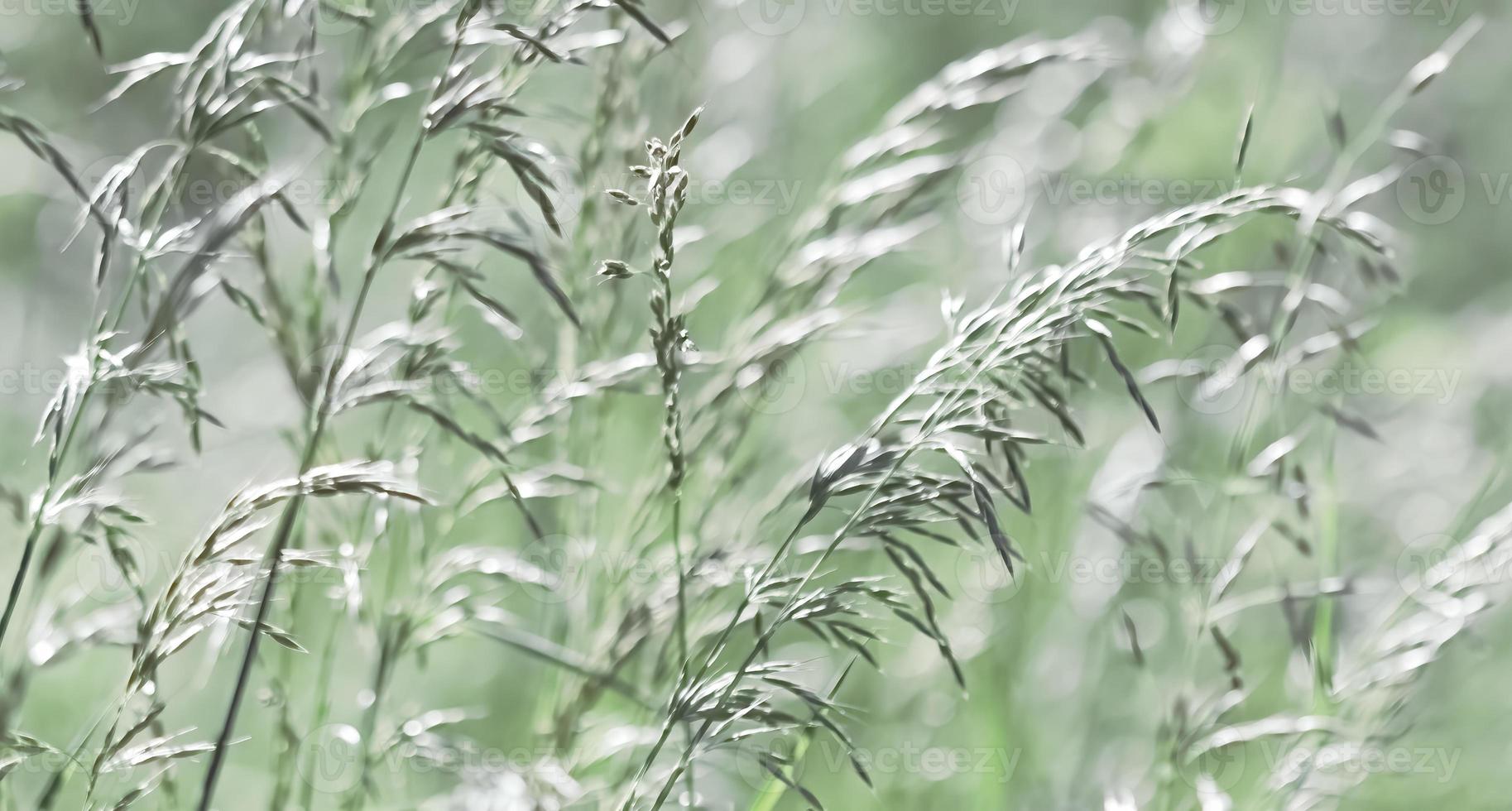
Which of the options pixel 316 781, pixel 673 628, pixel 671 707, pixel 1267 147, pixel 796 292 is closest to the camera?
pixel 671 707

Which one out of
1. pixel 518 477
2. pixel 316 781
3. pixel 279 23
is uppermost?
pixel 279 23

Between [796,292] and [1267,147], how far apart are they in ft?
4.57

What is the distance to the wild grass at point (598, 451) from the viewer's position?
0.66 metres

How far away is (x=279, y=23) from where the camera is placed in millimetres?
741

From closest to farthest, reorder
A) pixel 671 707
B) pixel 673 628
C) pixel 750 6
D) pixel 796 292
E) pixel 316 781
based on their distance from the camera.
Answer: pixel 671 707
pixel 673 628
pixel 796 292
pixel 316 781
pixel 750 6

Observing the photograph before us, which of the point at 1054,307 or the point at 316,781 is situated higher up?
the point at 1054,307

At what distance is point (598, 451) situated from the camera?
1.09m

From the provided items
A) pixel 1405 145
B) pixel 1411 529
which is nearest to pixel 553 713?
pixel 1405 145

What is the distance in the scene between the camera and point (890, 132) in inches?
40.0

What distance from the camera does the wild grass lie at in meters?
0.66

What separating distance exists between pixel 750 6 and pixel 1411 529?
1489 millimetres

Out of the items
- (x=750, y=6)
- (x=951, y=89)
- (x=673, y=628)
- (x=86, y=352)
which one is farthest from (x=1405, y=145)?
(x=750, y=6)

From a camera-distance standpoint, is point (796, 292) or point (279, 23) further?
point (796, 292)

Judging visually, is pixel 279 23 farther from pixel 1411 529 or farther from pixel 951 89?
pixel 1411 529
